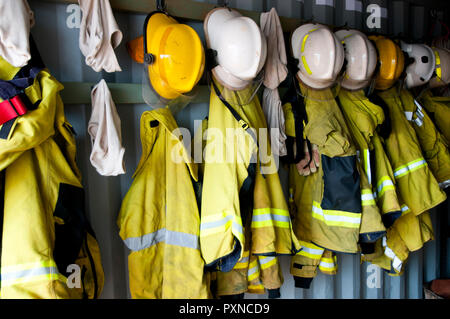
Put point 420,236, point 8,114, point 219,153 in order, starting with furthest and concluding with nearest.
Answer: point 420,236 < point 219,153 < point 8,114

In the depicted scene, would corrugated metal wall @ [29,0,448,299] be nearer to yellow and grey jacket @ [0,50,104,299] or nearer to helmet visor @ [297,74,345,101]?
yellow and grey jacket @ [0,50,104,299]

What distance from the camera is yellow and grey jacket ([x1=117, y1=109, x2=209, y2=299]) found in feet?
5.26

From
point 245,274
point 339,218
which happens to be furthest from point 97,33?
point 339,218

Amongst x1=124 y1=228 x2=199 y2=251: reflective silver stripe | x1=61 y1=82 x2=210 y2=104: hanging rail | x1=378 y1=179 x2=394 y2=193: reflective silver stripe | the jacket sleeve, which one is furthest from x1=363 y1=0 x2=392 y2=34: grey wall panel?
the jacket sleeve

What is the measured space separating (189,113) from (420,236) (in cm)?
180

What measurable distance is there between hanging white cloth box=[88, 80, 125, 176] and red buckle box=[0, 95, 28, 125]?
12.3 inches

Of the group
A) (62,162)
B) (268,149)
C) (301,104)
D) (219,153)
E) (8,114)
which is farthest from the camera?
(301,104)

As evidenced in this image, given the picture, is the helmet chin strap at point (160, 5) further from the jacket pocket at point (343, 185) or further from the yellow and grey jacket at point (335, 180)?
the jacket pocket at point (343, 185)

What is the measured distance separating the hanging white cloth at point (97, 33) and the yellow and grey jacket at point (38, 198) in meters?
0.21

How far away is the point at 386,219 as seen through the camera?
2.09 meters

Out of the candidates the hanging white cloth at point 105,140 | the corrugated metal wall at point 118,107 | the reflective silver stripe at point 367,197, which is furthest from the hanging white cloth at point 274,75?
the hanging white cloth at point 105,140

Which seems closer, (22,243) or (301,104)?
(22,243)
